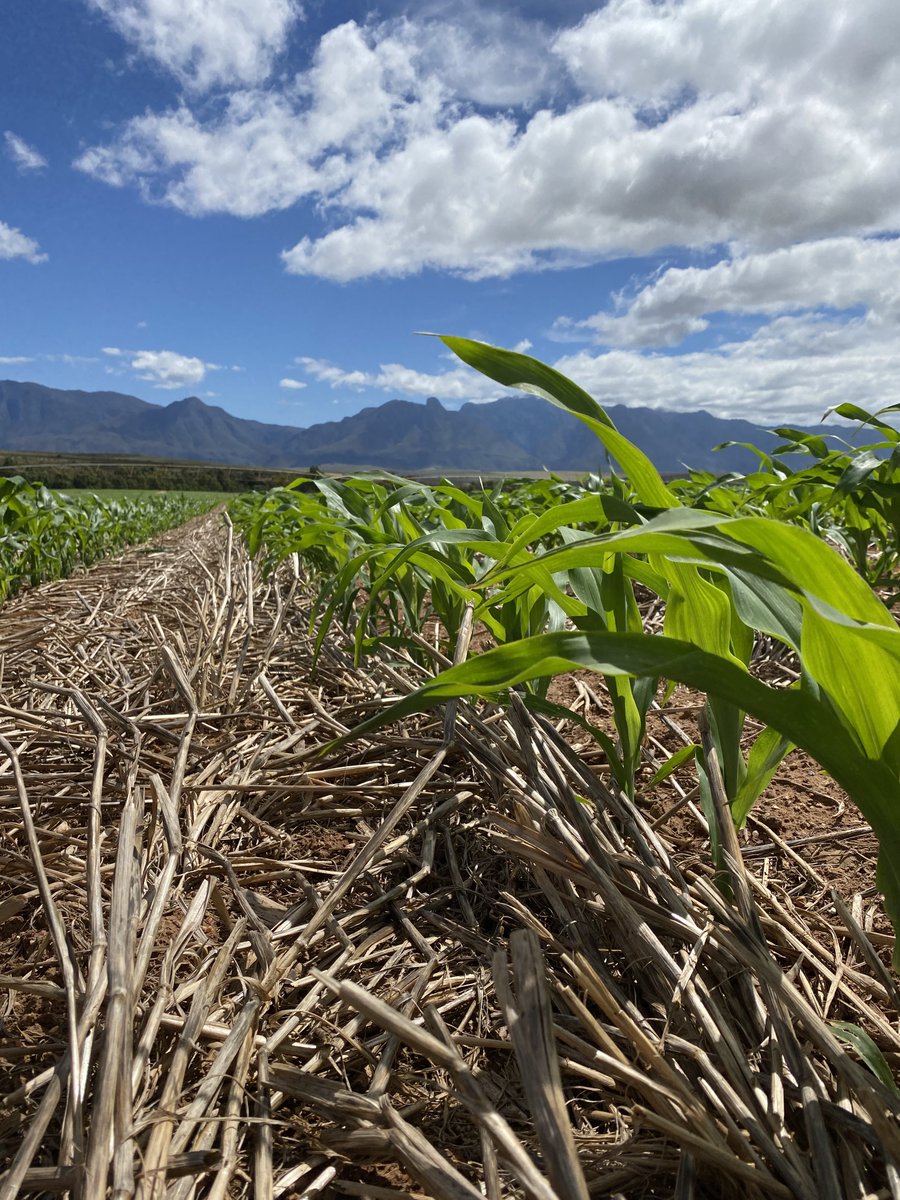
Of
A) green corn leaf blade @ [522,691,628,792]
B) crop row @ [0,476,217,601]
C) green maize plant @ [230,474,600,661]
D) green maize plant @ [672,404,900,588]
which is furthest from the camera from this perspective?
crop row @ [0,476,217,601]

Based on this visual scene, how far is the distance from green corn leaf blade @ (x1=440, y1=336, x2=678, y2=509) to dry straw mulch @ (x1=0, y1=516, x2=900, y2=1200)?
45 cm

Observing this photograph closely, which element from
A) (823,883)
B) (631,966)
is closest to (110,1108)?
(631,966)

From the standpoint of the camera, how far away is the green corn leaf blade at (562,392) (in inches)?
33.2

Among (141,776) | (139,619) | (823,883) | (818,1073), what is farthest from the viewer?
(139,619)

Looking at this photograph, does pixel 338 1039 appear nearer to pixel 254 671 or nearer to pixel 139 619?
pixel 254 671

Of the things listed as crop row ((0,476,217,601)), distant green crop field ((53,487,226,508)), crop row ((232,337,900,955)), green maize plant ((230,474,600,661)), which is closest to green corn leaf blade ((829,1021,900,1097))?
crop row ((232,337,900,955))

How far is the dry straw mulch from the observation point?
1.97 ft

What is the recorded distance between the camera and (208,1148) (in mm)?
637

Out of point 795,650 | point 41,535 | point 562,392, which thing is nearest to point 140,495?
point 41,535

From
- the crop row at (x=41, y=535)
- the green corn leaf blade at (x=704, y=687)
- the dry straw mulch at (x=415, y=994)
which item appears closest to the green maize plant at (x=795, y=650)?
the green corn leaf blade at (x=704, y=687)

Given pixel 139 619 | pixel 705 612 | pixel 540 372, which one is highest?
pixel 540 372

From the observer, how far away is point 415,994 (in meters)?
0.82

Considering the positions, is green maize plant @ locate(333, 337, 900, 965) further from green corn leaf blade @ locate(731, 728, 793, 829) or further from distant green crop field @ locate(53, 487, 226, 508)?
distant green crop field @ locate(53, 487, 226, 508)

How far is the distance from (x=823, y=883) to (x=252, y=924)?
797 mm
